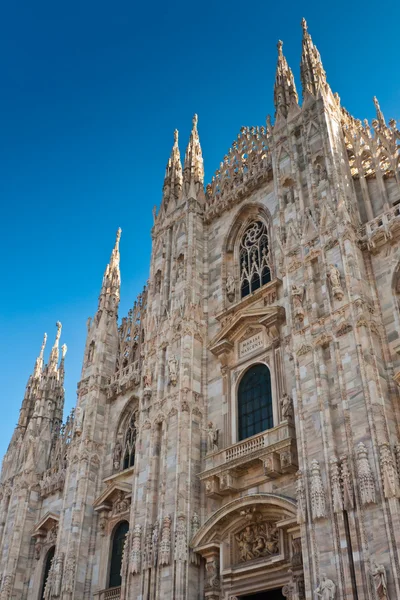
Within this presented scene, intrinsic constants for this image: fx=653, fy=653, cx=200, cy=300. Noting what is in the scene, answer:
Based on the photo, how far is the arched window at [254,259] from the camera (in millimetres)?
22062

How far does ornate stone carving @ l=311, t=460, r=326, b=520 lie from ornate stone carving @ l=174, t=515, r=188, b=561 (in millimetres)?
4855

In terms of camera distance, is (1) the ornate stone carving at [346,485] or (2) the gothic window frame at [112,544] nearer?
(1) the ornate stone carving at [346,485]

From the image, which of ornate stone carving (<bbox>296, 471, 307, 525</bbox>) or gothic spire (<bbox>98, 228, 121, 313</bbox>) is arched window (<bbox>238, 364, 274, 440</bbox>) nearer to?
ornate stone carving (<bbox>296, 471, 307, 525</bbox>)

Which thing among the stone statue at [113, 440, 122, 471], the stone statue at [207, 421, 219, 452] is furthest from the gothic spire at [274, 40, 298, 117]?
the stone statue at [113, 440, 122, 471]

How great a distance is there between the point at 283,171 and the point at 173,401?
8.33 meters

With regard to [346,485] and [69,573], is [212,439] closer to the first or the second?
[346,485]

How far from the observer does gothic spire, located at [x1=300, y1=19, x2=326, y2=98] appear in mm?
22188

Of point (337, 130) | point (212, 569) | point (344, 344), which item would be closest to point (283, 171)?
point (337, 130)

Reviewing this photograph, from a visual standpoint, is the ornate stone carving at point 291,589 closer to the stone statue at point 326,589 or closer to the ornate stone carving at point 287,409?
the stone statue at point 326,589

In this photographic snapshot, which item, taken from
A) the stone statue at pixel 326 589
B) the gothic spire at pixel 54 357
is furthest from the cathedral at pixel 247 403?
the gothic spire at pixel 54 357

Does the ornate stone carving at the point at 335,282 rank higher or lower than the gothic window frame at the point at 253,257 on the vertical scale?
lower

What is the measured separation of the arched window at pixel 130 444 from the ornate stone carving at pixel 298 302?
8.90 m

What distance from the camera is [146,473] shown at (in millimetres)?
20047

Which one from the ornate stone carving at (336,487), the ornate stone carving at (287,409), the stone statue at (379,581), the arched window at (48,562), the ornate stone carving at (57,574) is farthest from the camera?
the arched window at (48,562)
